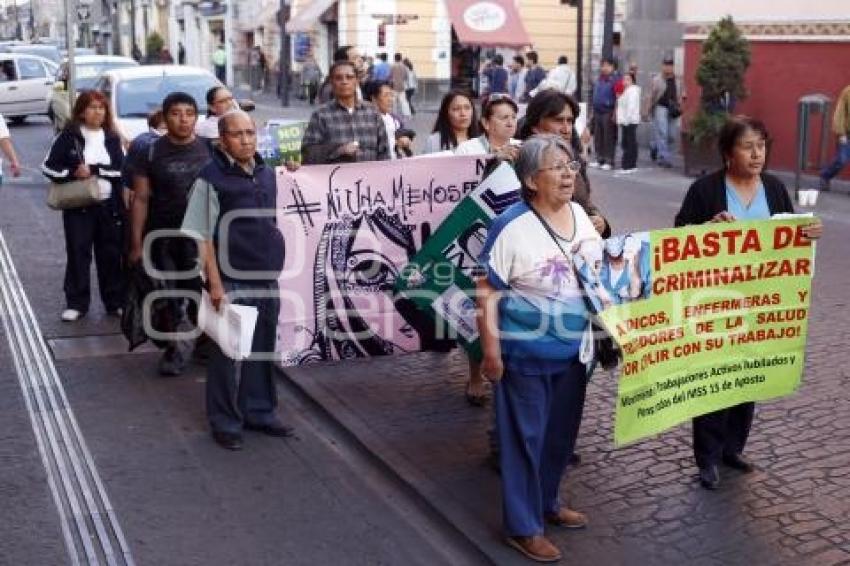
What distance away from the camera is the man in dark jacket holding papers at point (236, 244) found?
5.77 m

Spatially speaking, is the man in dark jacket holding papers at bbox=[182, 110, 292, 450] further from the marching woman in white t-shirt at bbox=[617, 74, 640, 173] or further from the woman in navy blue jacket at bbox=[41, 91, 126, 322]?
the marching woman in white t-shirt at bbox=[617, 74, 640, 173]

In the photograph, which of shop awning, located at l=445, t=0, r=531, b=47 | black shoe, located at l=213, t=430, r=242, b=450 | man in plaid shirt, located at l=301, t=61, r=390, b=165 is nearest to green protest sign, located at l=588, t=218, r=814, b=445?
black shoe, located at l=213, t=430, r=242, b=450

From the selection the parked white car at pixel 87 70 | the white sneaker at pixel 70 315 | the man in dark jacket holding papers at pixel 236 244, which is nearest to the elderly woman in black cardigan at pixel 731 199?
the man in dark jacket holding papers at pixel 236 244

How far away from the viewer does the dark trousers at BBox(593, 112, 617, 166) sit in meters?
19.4

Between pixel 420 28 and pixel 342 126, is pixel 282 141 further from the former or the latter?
pixel 420 28

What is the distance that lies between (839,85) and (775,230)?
12.7 m

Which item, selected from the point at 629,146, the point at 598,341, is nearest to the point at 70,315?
the point at 598,341

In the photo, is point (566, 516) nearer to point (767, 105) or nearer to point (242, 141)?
point (242, 141)

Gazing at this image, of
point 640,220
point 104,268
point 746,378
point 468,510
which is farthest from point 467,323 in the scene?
point 640,220

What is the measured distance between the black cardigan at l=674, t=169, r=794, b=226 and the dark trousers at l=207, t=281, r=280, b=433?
7.14ft

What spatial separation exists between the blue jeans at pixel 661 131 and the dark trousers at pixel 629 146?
0.57 m

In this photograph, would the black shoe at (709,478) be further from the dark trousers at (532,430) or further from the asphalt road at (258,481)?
the dark trousers at (532,430)

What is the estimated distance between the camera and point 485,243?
4.59 metres

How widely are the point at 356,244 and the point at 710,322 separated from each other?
2.31 meters
